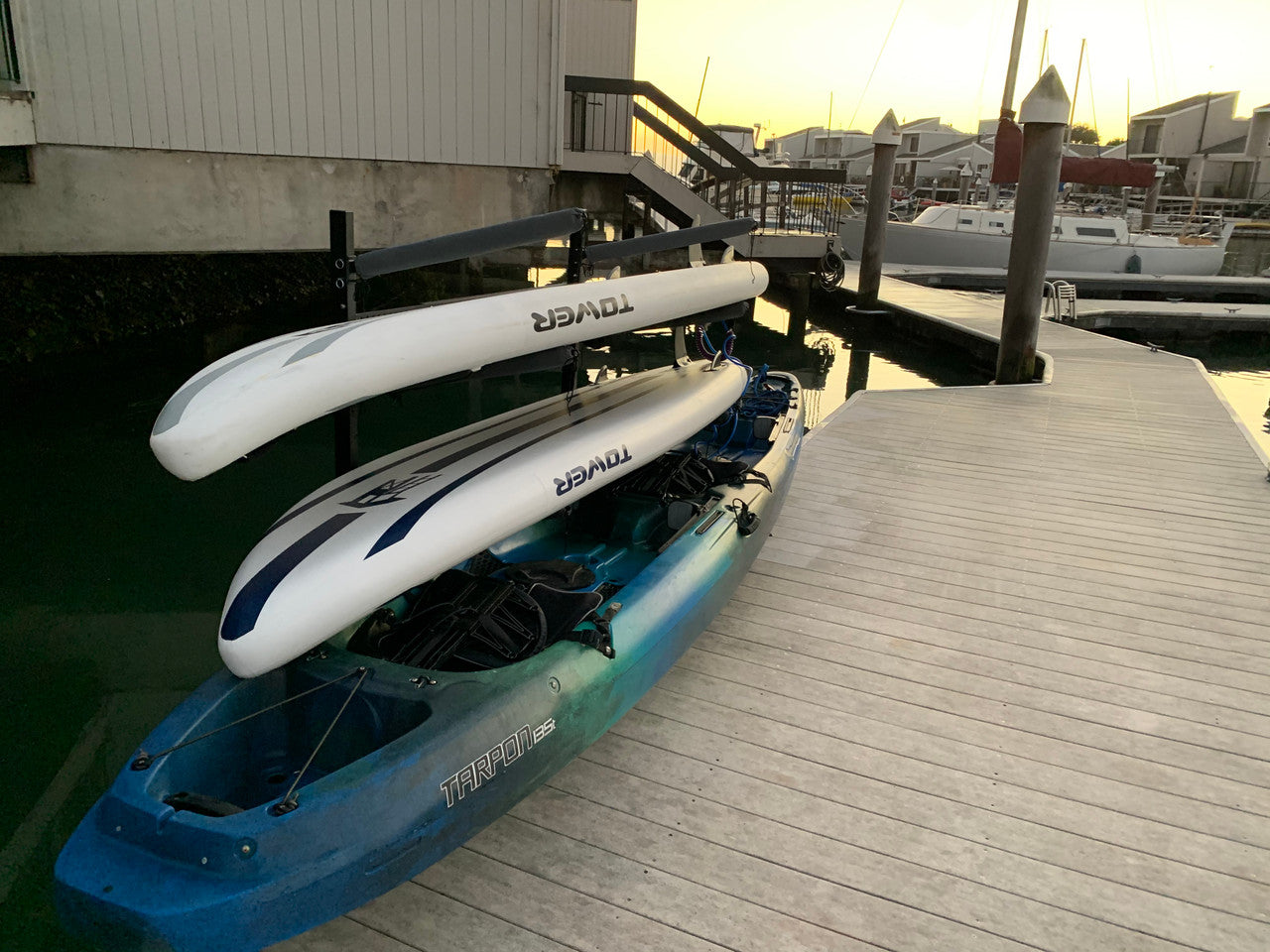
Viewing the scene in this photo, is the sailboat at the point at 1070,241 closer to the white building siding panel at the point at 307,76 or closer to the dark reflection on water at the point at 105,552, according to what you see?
the dark reflection on water at the point at 105,552

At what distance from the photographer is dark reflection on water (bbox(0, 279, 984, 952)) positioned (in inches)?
149

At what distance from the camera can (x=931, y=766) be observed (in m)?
3.28

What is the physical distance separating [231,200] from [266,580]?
5532 mm

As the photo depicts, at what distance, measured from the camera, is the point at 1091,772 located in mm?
3250

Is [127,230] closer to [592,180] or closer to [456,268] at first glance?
[592,180]

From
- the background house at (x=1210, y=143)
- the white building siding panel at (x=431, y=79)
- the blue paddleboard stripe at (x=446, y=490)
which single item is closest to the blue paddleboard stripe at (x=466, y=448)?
the blue paddleboard stripe at (x=446, y=490)

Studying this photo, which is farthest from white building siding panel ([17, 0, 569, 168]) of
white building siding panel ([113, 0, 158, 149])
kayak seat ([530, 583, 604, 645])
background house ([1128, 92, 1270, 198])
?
background house ([1128, 92, 1270, 198])

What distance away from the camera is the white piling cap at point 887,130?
15.3 metres

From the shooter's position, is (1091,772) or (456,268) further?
(456,268)

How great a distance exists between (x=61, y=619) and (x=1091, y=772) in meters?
5.22

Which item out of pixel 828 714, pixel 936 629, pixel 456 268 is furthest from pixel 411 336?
pixel 456 268

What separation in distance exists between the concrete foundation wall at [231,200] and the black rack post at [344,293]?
13.3 ft

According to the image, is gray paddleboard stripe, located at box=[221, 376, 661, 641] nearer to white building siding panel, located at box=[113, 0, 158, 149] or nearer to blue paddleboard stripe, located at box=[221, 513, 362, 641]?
blue paddleboard stripe, located at box=[221, 513, 362, 641]

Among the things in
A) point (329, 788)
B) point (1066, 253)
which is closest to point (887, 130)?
point (1066, 253)
